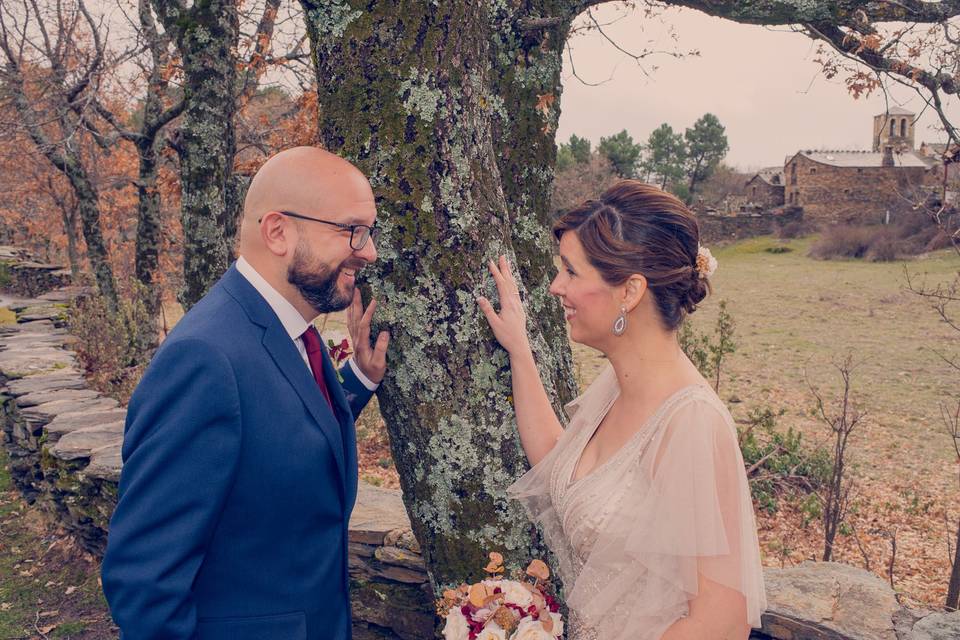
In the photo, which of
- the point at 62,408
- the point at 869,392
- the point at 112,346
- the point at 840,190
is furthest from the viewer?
the point at 840,190

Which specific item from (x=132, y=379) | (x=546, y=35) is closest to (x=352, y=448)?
(x=546, y=35)

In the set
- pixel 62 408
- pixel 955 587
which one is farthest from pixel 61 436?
pixel 955 587

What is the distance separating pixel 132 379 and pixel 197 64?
15.7ft

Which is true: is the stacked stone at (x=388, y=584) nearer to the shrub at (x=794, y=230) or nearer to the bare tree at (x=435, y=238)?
the bare tree at (x=435, y=238)

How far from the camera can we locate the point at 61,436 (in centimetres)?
633

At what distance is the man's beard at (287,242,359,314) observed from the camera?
8.29 feet

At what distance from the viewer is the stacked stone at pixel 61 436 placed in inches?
221

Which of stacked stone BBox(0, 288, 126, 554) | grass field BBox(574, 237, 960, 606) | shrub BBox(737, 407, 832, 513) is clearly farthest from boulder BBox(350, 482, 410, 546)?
shrub BBox(737, 407, 832, 513)

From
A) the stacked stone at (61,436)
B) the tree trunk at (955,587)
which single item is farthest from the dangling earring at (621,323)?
the tree trunk at (955,587)

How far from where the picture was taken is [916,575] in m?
7.16

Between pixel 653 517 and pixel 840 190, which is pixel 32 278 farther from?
pixel 840 190

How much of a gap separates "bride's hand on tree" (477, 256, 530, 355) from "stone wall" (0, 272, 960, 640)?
1883 millimetres

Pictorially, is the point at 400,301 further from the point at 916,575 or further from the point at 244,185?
the point at 916,575

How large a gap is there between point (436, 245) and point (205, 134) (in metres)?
4.01
